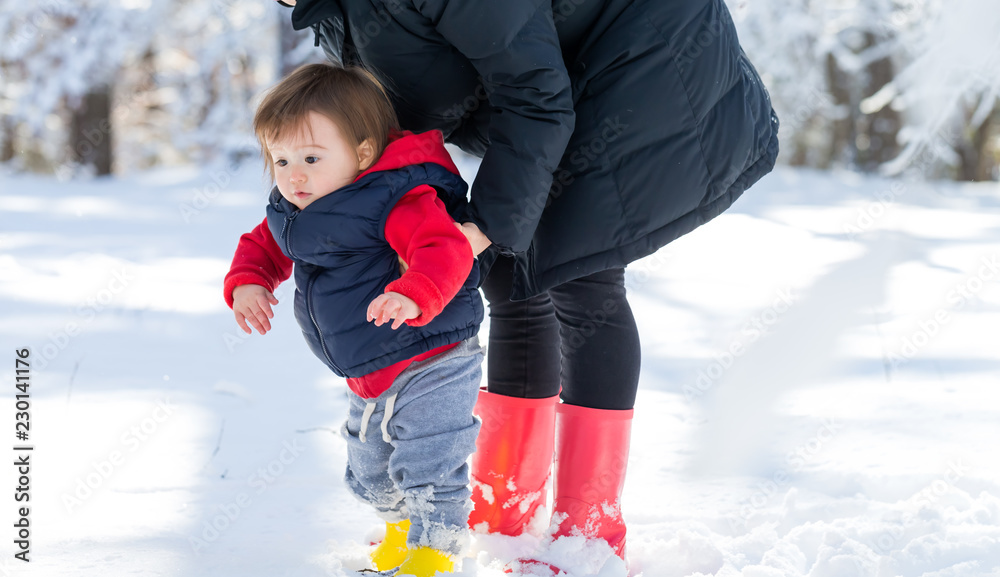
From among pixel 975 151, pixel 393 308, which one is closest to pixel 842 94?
pixel 975 151

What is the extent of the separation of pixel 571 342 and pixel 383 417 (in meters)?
0.40

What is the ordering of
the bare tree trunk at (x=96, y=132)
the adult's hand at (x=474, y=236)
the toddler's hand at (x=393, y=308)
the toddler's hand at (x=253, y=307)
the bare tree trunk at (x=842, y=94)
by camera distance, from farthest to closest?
1. the bare tree trunk at (x=842, y=94)
2. the bare tree trunk at (x=96, y=132)
3. the toddler's hand at (x=253, y=307)
4. the adult's hand at (x=474, y=236)
5. the toddler's hand at (x=393, y=308)

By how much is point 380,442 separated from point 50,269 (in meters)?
3.01

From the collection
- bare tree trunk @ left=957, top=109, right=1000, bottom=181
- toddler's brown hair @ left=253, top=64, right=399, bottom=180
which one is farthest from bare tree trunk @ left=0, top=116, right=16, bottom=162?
bare tree trunk @ left=957, top=109, right=1000, bottom=181

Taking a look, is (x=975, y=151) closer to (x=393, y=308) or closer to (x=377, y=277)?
(x=377, y=277)

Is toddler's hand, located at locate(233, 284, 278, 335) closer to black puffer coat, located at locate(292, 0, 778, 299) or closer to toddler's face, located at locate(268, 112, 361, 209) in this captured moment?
toddler's face, located at locate(268, 112, 361, 209)

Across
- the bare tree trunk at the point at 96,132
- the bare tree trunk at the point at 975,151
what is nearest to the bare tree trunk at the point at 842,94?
the bare tree trunk at the point at 975,151

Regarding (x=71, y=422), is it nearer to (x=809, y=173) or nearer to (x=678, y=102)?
(x=678, y=102)

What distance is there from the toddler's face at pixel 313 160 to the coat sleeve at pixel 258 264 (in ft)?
0.59

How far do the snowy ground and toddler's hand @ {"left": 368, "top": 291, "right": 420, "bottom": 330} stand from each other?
51 cm

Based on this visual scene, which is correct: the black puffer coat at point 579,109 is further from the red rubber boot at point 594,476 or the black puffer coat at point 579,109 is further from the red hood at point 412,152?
the red rubber boot at point 594,476

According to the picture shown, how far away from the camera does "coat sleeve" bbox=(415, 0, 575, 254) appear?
4.16 feet

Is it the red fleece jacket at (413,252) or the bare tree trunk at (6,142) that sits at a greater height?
the bare tree trunk at (6,142)

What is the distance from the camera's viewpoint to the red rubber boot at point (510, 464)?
1695 mm
